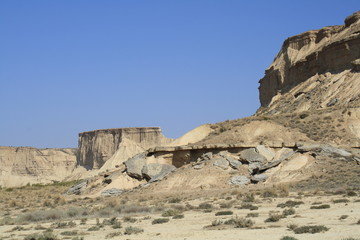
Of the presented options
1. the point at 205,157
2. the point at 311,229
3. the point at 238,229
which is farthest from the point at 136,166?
the point at 311,229

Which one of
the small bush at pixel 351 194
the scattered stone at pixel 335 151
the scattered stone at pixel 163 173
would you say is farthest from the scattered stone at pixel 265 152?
the small bush at pixel 351 194

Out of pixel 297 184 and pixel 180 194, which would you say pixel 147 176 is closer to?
pixel 180 194

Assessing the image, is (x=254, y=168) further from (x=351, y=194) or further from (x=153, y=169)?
(x=351, y=194)

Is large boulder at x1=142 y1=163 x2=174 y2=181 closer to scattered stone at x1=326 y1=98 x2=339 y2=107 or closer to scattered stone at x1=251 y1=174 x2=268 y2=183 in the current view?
scattered stone at x1=251 y1=174 x2=268 y2=183

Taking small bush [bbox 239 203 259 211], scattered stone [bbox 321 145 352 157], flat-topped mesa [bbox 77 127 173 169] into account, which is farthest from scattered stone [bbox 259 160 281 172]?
flat-topped mesa [bbox 77 127 173 169]

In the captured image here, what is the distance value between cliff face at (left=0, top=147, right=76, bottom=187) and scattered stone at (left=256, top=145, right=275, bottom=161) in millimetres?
90964

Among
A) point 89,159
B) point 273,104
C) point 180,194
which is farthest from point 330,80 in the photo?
point 89,159

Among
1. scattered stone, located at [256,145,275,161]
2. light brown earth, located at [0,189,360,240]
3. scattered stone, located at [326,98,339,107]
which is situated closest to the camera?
light brown earth, located at [0,189,360,240]

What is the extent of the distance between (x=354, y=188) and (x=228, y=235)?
45.1 feet

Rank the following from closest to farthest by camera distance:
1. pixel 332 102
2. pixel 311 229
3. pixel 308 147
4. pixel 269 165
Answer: pixel 311 229
pixel 269 165
pixel 308 147
pixel 332 102

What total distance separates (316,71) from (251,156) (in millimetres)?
30777

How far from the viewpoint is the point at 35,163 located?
127562mm

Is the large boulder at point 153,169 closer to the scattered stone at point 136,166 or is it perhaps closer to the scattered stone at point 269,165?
the scattered stone at point 136,166

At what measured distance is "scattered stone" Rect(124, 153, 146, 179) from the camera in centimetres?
3594
